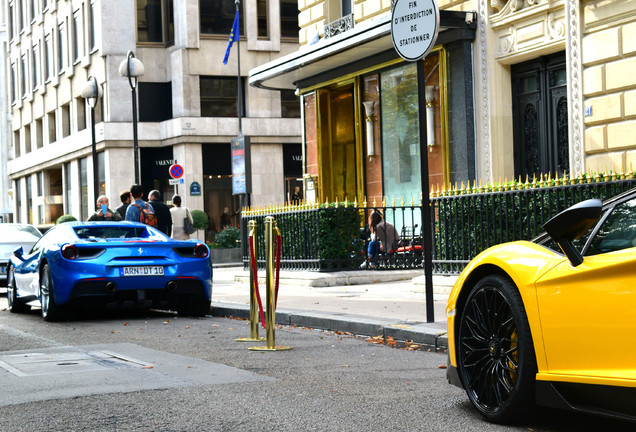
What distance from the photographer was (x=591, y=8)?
51.3 ft

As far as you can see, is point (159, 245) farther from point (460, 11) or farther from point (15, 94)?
point (15, 94)

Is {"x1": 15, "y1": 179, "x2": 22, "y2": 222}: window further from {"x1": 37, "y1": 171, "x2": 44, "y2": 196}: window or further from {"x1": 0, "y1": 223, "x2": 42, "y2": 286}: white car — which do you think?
{"x1": 0, "y1": 223, "x2": 42, "y2": 286}: white car

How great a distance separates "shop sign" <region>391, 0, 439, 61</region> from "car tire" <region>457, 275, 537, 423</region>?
4.58 meters

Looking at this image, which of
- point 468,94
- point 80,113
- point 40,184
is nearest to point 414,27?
point 468,94

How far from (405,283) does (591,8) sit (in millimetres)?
5242

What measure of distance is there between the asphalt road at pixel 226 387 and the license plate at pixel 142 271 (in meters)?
1.64

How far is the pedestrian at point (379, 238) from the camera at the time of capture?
17869mm

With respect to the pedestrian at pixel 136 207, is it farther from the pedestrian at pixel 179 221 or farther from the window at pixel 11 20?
the window at pixel 11 20

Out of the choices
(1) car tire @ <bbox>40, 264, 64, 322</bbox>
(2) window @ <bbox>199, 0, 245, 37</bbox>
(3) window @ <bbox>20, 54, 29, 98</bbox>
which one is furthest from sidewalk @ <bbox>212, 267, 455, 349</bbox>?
(3) window @ <bbox>20, 54, 29, 98</bbox>

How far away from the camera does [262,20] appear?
4500cm

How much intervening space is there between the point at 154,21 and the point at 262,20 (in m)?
4.71

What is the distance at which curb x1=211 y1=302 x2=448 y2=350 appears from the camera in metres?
9.01

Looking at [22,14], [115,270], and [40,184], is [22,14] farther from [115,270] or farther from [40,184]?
[115,270]

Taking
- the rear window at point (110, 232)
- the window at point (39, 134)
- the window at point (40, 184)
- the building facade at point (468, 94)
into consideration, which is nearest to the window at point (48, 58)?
the window at point (39, 134)
